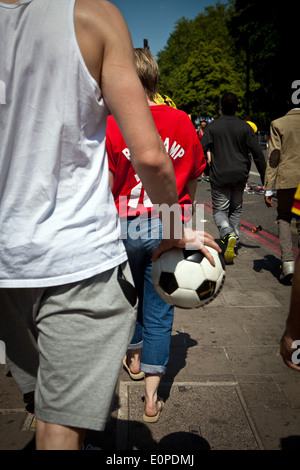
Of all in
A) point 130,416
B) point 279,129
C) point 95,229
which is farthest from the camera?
point 279,129

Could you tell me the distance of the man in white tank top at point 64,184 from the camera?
1286 mm

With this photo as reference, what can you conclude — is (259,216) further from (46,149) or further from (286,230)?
(46,149)

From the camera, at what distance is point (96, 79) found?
1347 mm

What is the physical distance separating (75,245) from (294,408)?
7.18 feet

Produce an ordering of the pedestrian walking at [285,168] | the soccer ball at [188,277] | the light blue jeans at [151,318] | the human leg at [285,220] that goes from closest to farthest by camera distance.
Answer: the soccer ball at [188,277] < the light blue jeans at [151,318] < the pedestrian walking at [285,168] < the human leg at [285,220]

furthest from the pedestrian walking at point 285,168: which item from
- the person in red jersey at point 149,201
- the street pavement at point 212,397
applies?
the person in red jersey at point 149,201

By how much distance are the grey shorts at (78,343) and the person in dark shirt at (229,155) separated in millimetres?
4548

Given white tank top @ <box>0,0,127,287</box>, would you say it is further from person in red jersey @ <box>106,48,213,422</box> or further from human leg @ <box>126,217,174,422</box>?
human leg @ <box>126,217,174,422</box>

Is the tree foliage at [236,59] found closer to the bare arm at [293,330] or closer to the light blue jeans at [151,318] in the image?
the light blue jeans at [151,318]

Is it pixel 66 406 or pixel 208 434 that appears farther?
pixel 208 434

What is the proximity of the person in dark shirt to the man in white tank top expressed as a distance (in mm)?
4572

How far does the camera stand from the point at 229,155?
6004mm
